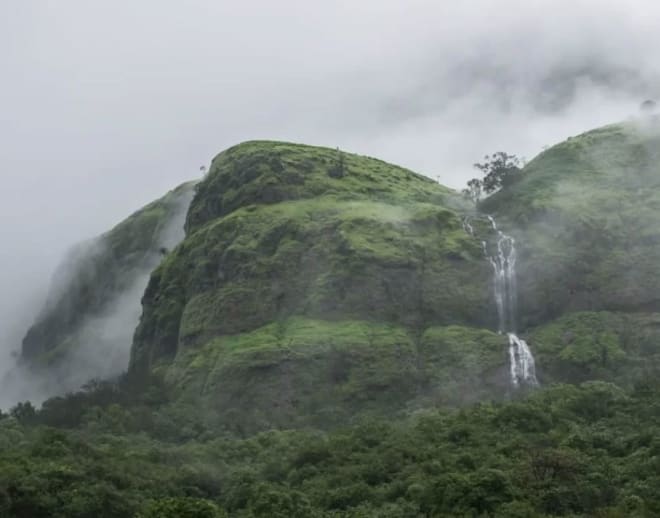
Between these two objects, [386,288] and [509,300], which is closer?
[509,300]

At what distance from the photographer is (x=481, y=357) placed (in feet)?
441

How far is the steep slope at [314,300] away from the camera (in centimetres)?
13238

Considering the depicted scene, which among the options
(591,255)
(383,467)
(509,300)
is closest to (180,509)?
(383,467)

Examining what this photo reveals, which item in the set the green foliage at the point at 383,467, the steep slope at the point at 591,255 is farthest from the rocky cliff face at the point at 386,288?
the green foliage at the point at 383,467

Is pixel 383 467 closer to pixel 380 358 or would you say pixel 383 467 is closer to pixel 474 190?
pixel 380 358

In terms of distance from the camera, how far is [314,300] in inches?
5782

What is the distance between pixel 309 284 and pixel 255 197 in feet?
89.5

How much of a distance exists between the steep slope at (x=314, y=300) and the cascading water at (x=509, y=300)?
1.31 m

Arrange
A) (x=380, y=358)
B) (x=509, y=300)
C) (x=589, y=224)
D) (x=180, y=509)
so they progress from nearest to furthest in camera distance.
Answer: (x=180, y=509)
(x=380, y=358)
(x=509, y=300)
(x=589, y=224)

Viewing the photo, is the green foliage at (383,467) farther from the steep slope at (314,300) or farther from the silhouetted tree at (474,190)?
the silhouetted tree at (474,190)

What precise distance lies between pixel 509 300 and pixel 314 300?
24028 mm

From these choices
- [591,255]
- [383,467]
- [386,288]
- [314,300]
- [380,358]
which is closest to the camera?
[383,467]

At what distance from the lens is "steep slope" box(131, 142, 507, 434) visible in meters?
132

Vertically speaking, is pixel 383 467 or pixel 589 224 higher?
pixel 589 224
